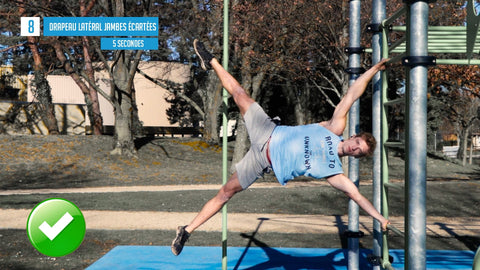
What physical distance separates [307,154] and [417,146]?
1164mm

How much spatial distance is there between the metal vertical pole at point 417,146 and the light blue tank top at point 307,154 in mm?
962

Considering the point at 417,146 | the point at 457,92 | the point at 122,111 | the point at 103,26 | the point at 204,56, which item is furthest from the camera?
the point at 457,92

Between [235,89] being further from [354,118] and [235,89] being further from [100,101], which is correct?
[100,101]

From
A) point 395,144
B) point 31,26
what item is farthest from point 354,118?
point 31,26

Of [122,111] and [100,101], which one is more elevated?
[100,101]

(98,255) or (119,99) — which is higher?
(119,99)

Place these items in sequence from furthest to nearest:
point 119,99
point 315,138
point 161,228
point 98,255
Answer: point 119,99 < point 161,228 < point 98,255 < point 315,138

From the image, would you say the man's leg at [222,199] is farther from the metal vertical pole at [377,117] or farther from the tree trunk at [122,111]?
the tree trunk at [122,111]

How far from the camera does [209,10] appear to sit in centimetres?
2078

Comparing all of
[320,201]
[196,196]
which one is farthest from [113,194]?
[320,201]

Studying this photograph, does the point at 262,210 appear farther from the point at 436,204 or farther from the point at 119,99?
the point at 119,99

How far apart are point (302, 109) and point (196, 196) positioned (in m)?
15.1

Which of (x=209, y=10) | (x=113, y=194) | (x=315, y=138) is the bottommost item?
(x=113, y=194)

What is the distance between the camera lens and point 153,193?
14617 millimetres
